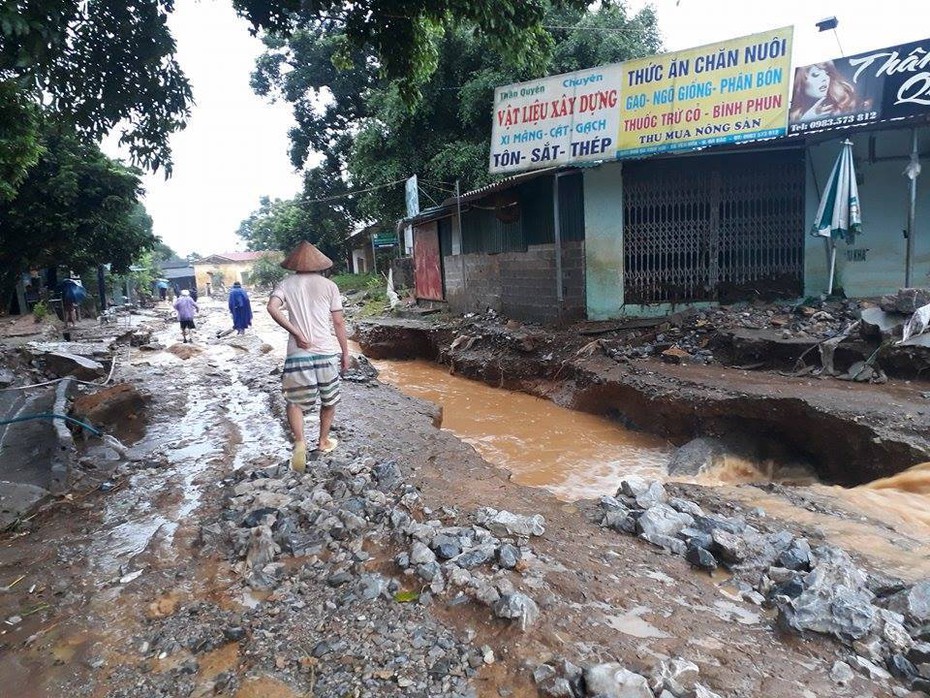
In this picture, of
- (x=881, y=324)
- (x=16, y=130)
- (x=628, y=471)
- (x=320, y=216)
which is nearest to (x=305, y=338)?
(x=628, y=471)

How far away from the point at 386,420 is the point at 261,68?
21986 mm

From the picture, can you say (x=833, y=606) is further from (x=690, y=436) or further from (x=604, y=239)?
(x=604, y=239)

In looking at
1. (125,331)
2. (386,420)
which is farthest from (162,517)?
(125,331)

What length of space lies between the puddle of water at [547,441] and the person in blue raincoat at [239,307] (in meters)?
8.41

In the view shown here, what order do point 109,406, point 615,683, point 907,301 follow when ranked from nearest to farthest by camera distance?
point 615,683 → point 907,301 → point 109,406

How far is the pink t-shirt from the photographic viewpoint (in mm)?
4391

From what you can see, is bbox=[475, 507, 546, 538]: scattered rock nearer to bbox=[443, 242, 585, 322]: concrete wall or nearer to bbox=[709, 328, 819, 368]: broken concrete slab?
bbox=[709, 328, 819, 368]: broken concrete slab

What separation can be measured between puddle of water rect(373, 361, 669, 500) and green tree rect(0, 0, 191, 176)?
5545 mm

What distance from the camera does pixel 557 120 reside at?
10.3 meters

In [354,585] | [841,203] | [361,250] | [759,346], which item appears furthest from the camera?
[361,250]

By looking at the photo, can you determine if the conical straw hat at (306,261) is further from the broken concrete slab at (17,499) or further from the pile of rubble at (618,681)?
the pile of rubble at (618,681)

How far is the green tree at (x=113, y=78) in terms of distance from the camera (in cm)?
594

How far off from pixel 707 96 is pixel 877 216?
3.44 metres

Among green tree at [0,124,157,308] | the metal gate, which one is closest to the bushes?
green tree at [0,124,157,308]
